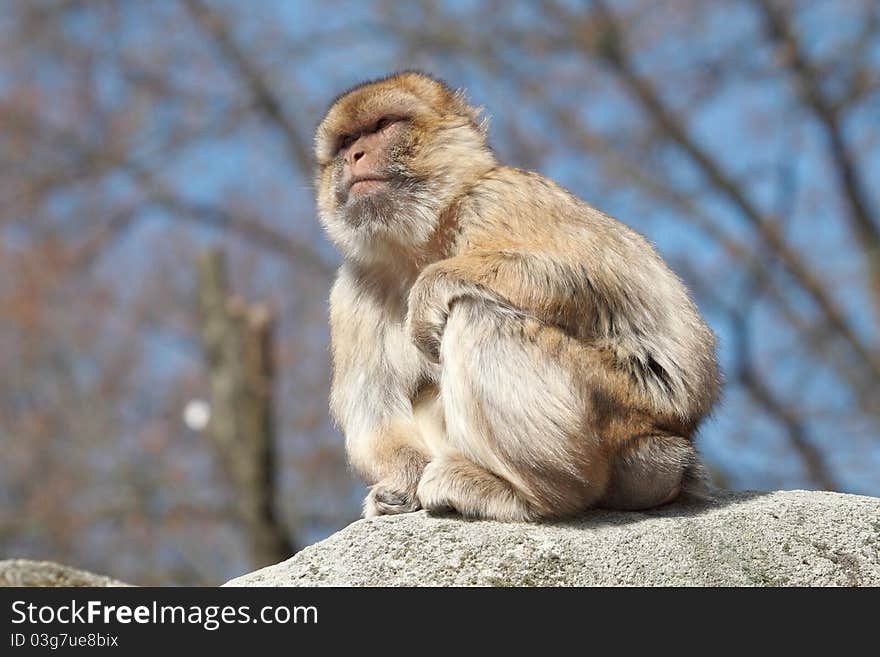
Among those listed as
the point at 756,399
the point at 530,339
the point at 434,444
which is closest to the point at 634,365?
the point at 530,339

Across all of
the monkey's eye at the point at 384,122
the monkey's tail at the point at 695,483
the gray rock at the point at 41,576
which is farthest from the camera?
the gray rock at the point at 41,576

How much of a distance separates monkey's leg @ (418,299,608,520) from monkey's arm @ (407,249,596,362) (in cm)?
5

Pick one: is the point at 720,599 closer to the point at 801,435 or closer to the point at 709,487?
the point at 709,487

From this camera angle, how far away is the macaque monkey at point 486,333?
500cm

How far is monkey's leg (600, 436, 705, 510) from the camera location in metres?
5.16

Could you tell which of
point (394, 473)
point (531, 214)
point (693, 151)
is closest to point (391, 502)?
point (394, 473)

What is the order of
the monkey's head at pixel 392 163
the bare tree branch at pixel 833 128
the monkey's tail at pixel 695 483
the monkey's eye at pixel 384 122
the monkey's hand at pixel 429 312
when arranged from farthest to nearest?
1. the bare tree branch at pixel 833 128
2. the monkey's eye at pixel 384 122
3. the monkey's head at pixel 392 163
4. the monkey's tail at pixel 695 483
5. the monkey's hand at pixel 429 312

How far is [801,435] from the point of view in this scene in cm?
1580

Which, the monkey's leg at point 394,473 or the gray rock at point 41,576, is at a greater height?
the gray rock at point 41,576

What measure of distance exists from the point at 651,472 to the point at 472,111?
7.21 ft

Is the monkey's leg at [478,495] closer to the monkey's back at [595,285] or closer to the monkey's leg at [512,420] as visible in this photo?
the monkey's leg at [512,420]

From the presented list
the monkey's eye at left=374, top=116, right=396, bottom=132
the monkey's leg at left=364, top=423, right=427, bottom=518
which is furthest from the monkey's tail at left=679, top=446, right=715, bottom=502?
the monkey's eye at left=374, top=116, right=396, bottom=132

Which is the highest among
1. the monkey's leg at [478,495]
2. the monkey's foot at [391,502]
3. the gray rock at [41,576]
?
the gray rock at [41,576]

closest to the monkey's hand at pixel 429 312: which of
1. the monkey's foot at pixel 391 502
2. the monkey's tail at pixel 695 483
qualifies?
the monkey's foot at pixel 391 502
